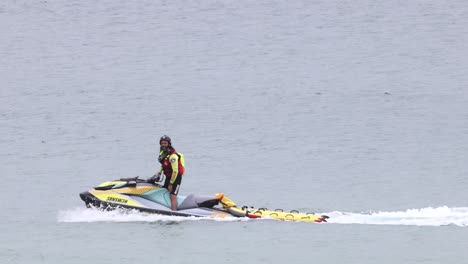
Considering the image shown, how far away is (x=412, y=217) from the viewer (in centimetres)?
2964

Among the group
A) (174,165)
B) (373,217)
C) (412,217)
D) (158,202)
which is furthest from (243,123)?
(412,217)

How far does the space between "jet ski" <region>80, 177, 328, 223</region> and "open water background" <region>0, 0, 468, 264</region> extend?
1.02 ft

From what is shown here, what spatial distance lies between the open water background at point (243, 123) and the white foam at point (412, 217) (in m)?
0.05

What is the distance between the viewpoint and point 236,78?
50.9 metres

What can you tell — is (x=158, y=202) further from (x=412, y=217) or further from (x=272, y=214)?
(x=412, y=217)

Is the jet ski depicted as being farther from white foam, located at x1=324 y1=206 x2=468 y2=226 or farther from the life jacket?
white foam, located at x1=324 y1=206 x2=468 y2=226

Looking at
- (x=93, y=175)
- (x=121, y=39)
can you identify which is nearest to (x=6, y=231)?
(x=93, y=175)

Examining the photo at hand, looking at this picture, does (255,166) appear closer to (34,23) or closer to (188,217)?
(188,217)

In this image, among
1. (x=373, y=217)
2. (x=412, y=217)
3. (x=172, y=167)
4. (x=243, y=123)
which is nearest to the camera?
(x=172, y=167)

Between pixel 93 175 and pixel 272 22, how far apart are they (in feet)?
82.8

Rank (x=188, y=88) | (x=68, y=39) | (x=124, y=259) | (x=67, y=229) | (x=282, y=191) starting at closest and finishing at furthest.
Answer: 1. (x=124, y=259)
2. (x=67, y=229)
3. (x=282, y=191)
4. (x=188, y=88)
5. (x=68, y=39)

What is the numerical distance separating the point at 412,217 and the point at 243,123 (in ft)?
47.4

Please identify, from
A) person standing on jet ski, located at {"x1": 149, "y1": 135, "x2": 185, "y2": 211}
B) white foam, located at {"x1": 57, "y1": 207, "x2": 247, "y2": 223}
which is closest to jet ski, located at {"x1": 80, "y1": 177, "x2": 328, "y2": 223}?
white foam, located at {"x1": 57, "y1": 207, "x2": 247, "y2": 223}

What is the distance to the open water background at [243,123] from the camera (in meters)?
28.4
